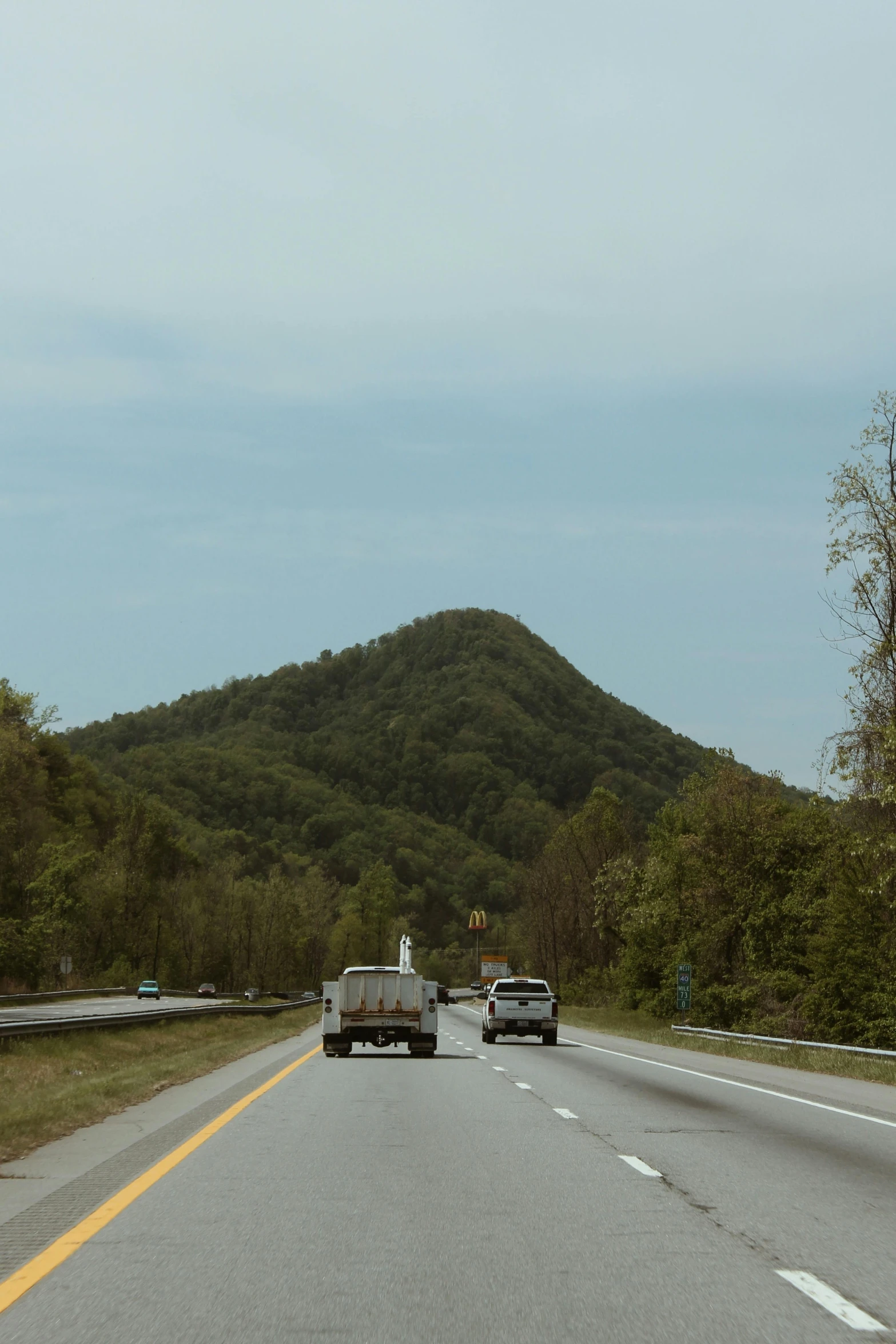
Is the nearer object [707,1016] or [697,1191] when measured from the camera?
[697,1191]

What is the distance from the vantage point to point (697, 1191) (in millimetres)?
10586

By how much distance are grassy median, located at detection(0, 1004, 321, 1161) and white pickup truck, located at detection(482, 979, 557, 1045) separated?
21.5 ft

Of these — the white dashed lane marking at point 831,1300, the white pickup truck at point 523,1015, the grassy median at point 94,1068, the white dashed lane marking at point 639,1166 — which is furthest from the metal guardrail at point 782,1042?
the white dashed lane marking at point 831,1300

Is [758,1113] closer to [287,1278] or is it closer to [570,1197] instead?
[570,1197]

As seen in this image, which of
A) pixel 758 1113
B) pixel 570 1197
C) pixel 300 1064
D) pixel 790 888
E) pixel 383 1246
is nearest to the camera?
pixel 383 1246

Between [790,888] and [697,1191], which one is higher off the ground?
[790,888]

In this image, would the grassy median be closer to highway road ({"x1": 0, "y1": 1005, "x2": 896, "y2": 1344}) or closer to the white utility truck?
highway road ({"x1": 0, "y1": 1005, "x2": 896, "y2": 1344})

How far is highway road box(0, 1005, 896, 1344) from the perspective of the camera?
6500mm

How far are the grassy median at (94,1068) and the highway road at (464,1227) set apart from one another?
2.33 feet

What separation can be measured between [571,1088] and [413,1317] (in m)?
15.4

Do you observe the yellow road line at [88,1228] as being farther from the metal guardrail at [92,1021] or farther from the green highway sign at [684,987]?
the green highway sign at [684,987]

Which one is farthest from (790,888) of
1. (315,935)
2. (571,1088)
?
(315,935)

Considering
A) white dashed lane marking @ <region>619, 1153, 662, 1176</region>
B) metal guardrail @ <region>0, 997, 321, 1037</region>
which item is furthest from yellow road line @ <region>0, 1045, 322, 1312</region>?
metal guardrail @ <region>0, 997, 321, 1037</region>

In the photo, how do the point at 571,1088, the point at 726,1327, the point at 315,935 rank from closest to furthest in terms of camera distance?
the point at 726,1327
the point at 571,1088
the point at 315,935
